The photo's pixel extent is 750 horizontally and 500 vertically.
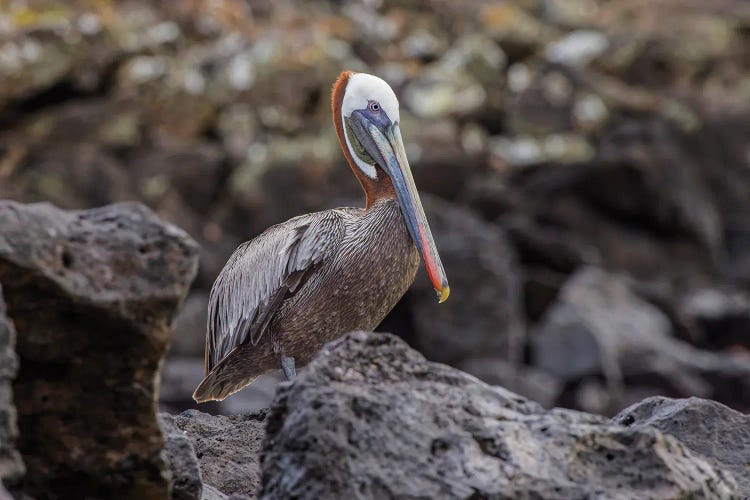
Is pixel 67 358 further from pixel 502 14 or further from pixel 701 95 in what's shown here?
pixel 502 14

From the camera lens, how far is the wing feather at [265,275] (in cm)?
574

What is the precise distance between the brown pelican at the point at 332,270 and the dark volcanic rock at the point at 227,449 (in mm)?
595

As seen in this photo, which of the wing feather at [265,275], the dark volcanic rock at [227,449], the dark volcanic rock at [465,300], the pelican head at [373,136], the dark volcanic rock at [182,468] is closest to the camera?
the dark volcanic rock at [182,468]

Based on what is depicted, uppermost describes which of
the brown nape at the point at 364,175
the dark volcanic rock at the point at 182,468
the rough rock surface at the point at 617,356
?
the brown nape at the point at 364,175

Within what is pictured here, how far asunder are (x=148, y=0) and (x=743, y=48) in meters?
14.9

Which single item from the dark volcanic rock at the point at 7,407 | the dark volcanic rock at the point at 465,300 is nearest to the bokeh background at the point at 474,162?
the dark volcanic rock at the point at 465,300

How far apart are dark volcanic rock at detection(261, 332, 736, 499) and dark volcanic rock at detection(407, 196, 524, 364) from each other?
13.3 m

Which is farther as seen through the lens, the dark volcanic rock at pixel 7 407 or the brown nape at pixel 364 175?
the brown nape at pixel 364 175

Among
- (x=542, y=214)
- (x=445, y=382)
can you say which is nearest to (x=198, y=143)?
(x=542, y=214)

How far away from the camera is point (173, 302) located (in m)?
3.16

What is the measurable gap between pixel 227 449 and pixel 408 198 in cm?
170

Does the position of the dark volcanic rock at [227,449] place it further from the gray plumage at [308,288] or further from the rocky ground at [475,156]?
the rocky ground at [475,156]

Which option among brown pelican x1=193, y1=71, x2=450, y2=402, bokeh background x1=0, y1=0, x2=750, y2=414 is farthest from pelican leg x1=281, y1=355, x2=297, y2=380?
bokeh background x1=0, y1=0, x2=750, y2=414

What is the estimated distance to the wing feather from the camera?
574 centimetres
